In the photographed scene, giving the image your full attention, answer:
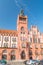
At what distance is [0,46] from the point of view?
69.7 meters

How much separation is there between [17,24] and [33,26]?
31.8ft

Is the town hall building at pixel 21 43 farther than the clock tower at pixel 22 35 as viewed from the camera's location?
No

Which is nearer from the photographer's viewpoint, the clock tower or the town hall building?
the town hall building

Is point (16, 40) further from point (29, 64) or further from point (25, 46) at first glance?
point (29, 64)

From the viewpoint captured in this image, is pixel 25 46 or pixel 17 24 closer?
pixel 25 46

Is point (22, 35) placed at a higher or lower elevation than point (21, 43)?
higher

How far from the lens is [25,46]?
72.8m

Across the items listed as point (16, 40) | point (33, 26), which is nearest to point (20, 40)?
point (16, 40)

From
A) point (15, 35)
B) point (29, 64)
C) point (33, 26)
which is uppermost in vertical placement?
point (33, 26)

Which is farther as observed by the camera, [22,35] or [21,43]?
[22,35]

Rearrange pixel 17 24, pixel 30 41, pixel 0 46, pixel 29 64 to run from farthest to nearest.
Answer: pixel 17 24
pixel 30 41
pixel 0 46
pixel 29 64

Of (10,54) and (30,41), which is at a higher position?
(30,41)

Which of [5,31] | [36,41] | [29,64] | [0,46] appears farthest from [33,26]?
[29,64]

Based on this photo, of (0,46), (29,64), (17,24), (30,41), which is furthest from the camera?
(17,24)
